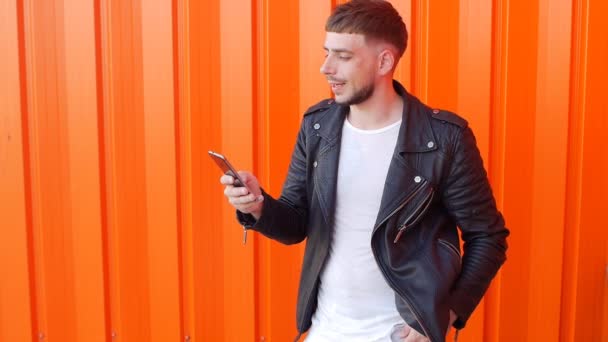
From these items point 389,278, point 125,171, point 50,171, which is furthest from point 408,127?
point 50,171

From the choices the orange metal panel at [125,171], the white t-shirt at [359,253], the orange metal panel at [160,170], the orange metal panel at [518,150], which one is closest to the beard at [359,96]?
the white t-shirt at [359,253]

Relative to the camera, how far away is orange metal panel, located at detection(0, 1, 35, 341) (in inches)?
152

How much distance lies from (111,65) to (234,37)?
0.68m

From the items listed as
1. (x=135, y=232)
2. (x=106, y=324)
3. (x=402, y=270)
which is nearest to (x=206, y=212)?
(x=135, y=232)

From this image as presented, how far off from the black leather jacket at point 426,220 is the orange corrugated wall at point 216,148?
1096mm

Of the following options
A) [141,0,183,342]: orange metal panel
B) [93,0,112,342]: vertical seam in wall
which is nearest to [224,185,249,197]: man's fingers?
[141,0,183,342]: orange metal panel

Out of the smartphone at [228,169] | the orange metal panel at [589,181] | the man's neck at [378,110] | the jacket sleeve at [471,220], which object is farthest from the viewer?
the orange metal panel at [589,181]

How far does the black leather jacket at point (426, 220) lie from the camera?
7.67ft

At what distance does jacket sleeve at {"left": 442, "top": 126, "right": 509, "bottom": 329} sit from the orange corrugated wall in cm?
111

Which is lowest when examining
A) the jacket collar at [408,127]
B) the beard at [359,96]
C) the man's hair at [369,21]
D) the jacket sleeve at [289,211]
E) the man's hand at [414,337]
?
the man's hand at [414,337]

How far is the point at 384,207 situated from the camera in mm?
2350

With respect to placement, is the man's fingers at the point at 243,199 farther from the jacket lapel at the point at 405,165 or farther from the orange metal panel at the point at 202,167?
the orange metal panel at the point at 202,167

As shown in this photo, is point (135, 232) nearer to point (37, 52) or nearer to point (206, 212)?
point (206, 212)

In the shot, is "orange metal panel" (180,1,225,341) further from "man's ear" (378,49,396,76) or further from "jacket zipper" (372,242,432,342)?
"jacket zipper" (372,242,432,342)
